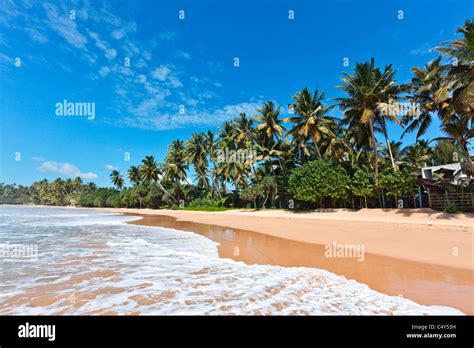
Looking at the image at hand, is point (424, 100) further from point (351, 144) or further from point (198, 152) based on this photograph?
point (198, 152)

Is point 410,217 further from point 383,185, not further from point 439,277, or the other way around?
point 439,277

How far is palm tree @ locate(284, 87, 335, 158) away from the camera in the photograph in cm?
2458

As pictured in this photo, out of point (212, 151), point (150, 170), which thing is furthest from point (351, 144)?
point (150, 170)

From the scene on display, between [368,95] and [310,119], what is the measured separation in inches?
220

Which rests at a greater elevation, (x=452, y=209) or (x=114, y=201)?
(x=452, y=209)

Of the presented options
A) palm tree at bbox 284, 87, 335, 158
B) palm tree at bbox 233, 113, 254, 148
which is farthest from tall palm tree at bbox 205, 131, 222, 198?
palm tree at bbox 284, 87, 335, 158

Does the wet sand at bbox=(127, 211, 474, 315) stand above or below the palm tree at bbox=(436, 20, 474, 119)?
below

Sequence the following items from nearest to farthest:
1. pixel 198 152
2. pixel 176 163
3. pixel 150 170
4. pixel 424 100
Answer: pixel 424 100 → pixel 198 152 → pixel 176 163 → pixel 150 170

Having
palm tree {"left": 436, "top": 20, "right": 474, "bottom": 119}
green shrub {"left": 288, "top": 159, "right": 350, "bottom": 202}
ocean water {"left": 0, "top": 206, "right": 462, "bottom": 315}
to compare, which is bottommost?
ocean water {"left": 0, "top": 206, "right": 462, "bottom": 315}

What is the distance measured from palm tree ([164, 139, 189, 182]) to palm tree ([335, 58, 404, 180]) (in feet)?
106

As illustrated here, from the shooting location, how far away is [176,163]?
47.3 metres

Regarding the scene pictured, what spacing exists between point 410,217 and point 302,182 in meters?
9.47

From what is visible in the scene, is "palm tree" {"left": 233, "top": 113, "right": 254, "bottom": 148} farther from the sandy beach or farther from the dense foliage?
the sandy beach
